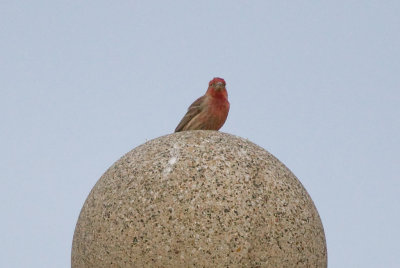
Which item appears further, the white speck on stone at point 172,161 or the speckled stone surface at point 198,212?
the white speck on stone at point 172,161

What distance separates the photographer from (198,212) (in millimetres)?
7227

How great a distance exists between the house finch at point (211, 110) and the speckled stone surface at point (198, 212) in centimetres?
118

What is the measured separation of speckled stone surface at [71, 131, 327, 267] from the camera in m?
7.18

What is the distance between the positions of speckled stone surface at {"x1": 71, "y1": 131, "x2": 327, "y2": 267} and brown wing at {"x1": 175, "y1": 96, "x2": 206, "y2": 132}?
4.31ft

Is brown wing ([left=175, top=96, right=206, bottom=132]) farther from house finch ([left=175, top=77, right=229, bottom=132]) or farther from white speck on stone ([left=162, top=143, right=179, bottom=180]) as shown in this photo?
white speck on stone ([left=162, top=143, right=179, bottom=180])

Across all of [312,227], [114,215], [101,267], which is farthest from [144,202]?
[312,227]

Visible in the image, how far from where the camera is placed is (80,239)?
26.5 ft

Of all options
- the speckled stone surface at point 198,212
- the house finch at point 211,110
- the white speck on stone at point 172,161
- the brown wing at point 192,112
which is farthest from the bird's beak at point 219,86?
the white speck on stone at point 172,161

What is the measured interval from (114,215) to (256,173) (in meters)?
1.71

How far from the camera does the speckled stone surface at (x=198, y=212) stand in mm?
7184

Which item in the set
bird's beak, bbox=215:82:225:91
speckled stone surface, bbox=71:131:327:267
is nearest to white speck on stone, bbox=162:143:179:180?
speckled stone surface, bbox=71:131:327:267

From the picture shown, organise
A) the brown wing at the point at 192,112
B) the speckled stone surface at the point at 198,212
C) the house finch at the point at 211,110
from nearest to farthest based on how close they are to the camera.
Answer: the speckled stone surface at the point at 198,212 → the house finch at the point at 211,110 → the brown wing at the point at 192,112

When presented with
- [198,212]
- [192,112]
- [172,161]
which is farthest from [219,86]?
[198,212]

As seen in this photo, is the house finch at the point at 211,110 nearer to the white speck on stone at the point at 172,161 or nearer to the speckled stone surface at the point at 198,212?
the speckled stone surface at the point at 198,212
